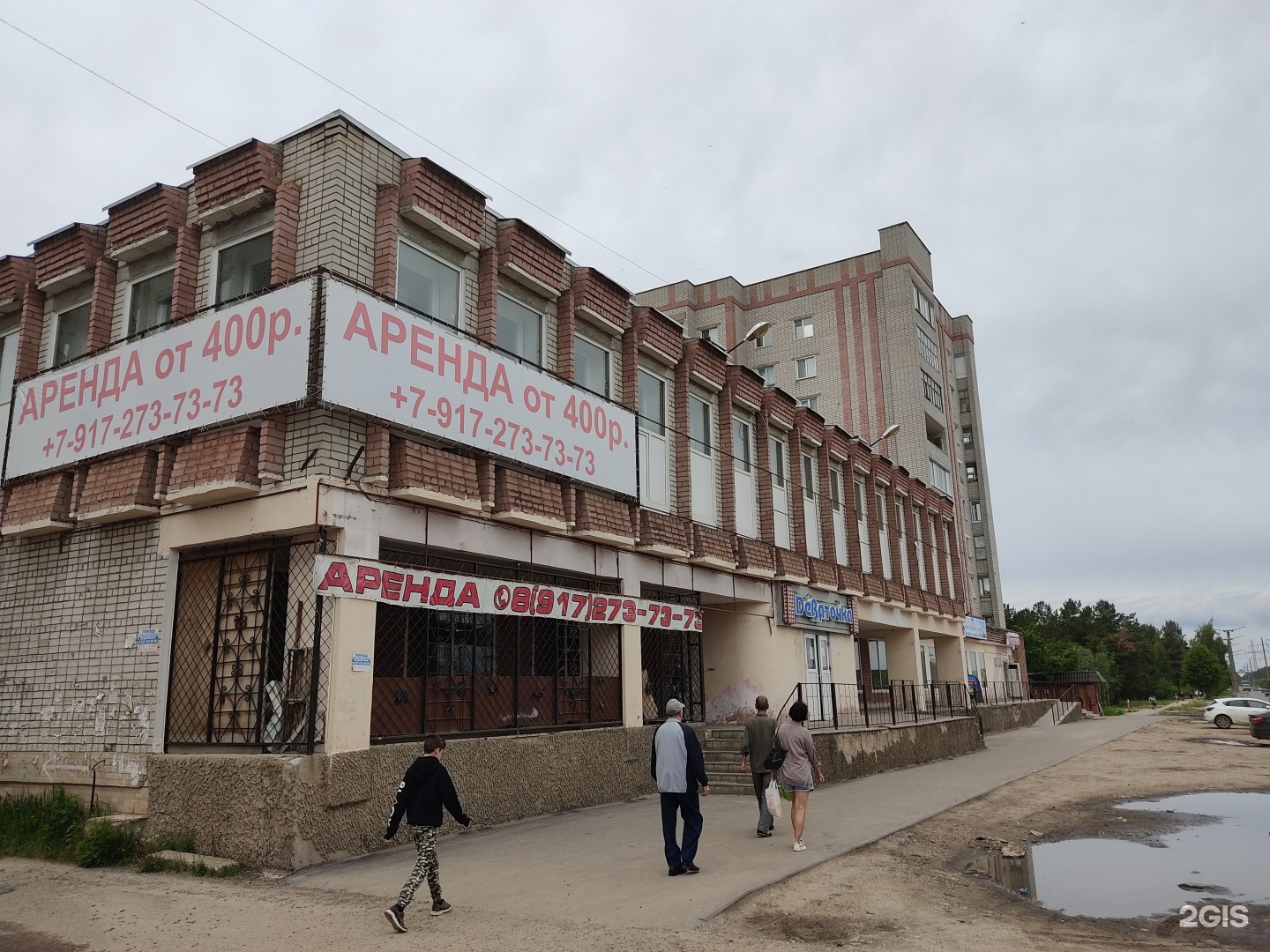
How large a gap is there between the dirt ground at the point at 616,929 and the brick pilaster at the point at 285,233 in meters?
6.83

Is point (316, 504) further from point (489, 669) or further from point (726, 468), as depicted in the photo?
point (726, 468)

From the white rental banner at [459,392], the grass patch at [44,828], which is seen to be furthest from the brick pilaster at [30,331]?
the white rental banner at [459,392]

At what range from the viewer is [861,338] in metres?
42.6

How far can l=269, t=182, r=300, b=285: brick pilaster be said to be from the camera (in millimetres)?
11180

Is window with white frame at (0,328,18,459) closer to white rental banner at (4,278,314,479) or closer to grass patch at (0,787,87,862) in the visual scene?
white rental banner at (4,278,314,479)

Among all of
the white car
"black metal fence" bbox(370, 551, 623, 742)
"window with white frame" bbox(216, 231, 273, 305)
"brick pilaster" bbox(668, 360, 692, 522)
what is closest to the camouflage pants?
"black metal fence" bbox(370, 551, 623, 742)

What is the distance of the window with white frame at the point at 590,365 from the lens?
51.4 ft

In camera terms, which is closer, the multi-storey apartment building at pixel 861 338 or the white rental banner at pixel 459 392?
the white rental banner at pixel 459 392

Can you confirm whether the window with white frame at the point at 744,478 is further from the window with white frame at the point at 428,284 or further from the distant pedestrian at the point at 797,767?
the distant pedestrian at the point at 797,767

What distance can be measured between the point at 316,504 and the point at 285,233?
3.60 meters

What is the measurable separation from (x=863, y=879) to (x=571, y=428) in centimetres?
774

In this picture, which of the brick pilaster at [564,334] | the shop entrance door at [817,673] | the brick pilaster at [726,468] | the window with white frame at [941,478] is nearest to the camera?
the brick pilaster at [564,334]

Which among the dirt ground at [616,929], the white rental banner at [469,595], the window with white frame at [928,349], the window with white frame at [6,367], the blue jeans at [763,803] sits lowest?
the dirt ground at [616,929]

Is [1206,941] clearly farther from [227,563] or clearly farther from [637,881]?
[227,563]
